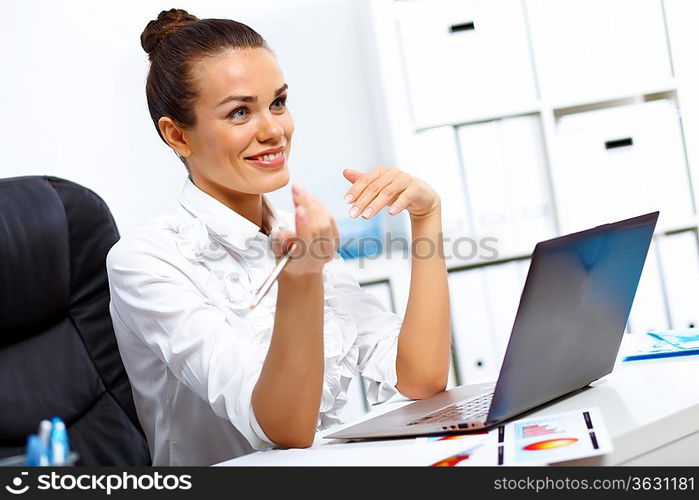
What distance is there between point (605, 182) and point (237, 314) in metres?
1.53

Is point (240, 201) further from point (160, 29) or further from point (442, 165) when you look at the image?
point (442, 165)

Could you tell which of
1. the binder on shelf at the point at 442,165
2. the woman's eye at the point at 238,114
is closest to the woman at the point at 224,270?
the woman's eye at the point at 238,114

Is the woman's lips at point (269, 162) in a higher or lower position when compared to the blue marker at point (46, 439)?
higher

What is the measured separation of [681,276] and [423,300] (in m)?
1.42

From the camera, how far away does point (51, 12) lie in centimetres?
261

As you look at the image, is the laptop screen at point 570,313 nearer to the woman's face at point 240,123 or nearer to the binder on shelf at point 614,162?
the woman's face at point 240,123

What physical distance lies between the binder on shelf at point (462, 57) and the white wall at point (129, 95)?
369 mm

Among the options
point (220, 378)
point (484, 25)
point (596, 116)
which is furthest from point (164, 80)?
point (596, 116)

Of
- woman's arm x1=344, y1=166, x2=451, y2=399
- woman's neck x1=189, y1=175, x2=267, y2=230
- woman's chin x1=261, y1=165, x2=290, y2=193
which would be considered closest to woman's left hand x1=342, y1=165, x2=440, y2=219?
woman's arm x1=344, y1=166, x2=451, y2=399

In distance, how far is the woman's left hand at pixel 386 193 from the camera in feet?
4.08

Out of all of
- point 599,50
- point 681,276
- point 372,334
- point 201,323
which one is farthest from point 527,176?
point 201,323
